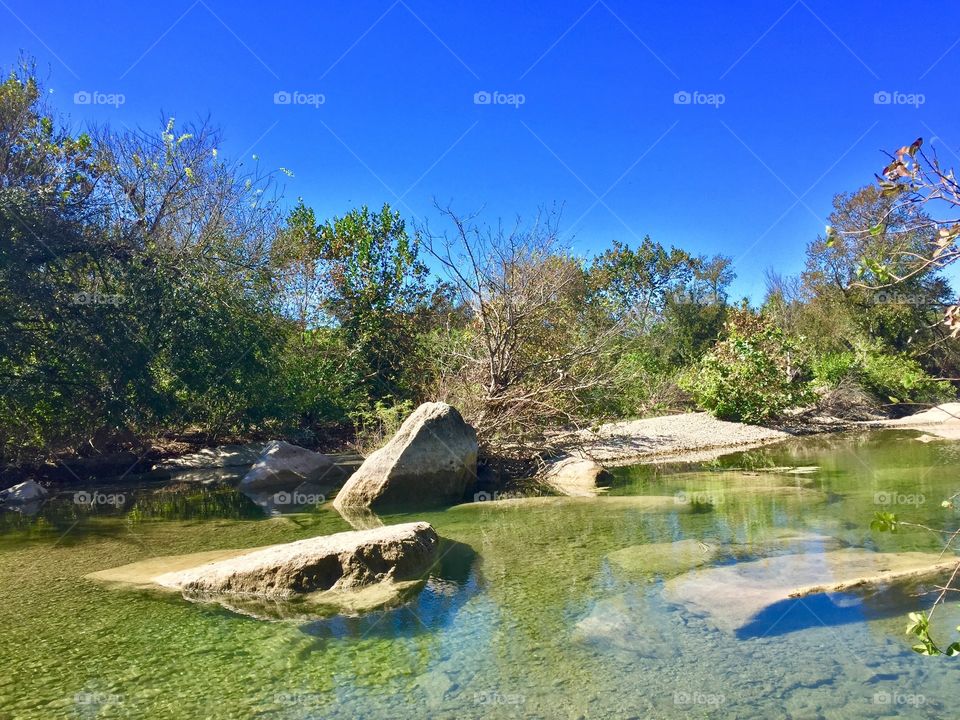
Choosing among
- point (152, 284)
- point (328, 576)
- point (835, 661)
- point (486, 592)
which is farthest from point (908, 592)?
point (152, 284)

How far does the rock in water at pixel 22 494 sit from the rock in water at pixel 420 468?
5.59m

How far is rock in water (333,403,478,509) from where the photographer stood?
10.8m

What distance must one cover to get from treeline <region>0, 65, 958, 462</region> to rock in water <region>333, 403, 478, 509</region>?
6.40 ft

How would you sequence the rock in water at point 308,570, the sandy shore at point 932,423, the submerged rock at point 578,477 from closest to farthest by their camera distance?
1. the rock in water at point 308,570
2. the submerged rock at point 578,477
3. the sandy shore at point 932,423

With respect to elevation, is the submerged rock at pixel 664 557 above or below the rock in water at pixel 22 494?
below

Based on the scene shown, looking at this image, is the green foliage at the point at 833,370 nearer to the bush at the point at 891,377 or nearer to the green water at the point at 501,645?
the bush at the point at 891,377

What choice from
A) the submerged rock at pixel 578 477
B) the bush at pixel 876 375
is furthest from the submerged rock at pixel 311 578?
the bush at pixel 876 375

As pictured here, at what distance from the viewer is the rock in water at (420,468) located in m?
10.8

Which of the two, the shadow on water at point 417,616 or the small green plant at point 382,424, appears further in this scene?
the small green plant at point 382,424

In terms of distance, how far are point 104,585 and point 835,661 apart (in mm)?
6261

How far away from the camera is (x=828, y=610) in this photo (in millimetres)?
5375

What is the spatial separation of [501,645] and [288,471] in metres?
9.16

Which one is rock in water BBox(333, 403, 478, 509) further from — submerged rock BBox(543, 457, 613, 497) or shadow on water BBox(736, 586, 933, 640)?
shadow on water BBox(736, 586, 933, 640)

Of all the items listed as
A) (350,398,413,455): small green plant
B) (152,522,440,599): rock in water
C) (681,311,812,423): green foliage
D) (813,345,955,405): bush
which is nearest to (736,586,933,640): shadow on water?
(152,522,440,599): rock in water
